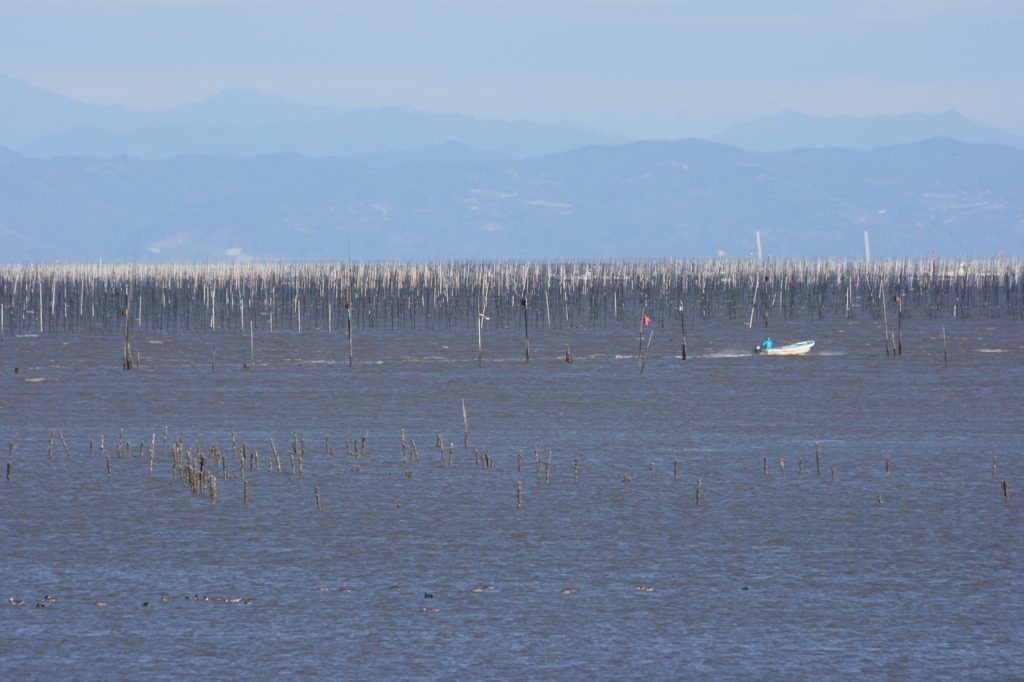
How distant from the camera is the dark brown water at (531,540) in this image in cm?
772

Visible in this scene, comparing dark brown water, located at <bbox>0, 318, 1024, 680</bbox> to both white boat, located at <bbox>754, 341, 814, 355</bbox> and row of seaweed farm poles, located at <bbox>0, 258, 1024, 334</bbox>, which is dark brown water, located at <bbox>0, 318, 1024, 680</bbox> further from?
row of seaweed farm poles, located at <bbox>0, 258, 1024, 334</bbox>

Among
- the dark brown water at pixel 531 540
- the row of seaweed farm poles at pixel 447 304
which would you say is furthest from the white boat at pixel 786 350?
the dark brown water at pixel 531 540

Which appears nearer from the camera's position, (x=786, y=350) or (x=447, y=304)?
(x=786, y=350)

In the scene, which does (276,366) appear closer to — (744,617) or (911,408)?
(911,408)

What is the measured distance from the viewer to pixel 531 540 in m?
10.5

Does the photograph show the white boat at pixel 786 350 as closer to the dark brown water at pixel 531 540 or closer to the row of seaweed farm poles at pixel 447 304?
the row of seaweed farm poles at pixel 447 304

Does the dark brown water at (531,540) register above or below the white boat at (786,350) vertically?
below

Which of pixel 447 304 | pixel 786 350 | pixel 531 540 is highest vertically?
pixel 447 304

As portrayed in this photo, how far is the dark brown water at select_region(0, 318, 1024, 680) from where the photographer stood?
7.72m

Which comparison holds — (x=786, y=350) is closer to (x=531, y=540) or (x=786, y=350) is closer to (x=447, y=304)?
(x=447, y=304)

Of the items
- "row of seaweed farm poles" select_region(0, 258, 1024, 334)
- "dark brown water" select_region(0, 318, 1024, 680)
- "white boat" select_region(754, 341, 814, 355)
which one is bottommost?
"dark brown water" select_region(0, 318, 1024, 680)

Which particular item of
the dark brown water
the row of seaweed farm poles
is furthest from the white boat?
the dark brown water

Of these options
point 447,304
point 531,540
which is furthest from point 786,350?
point 531,540

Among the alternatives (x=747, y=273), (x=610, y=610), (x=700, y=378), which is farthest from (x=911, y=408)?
(x=747, y=273)
